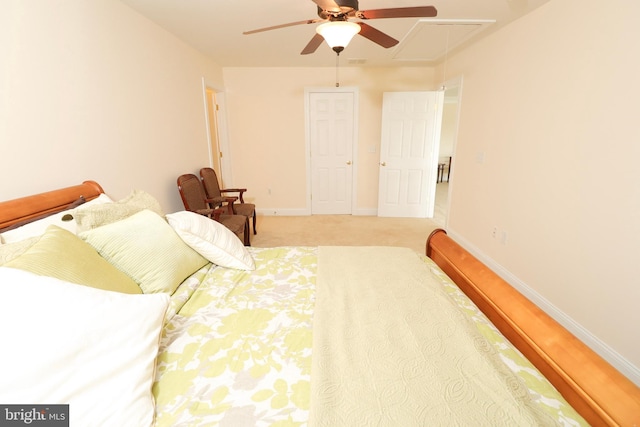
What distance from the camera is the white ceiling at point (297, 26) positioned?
7.50ft

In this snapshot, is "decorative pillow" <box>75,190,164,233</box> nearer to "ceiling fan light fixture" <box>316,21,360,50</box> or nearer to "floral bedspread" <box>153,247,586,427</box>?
"floral bedspread" <box>153,247,586,427</box>

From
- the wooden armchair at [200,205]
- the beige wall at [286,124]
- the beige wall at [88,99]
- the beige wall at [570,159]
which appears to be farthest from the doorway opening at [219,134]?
the beige wall at [570,159]

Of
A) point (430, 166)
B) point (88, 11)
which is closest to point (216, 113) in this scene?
point (88, 11)

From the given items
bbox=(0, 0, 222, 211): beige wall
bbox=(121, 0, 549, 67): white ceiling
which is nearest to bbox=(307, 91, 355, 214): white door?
bbox=(121, 0, 549, 67): white ceiling

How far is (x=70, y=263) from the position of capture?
1.04 m

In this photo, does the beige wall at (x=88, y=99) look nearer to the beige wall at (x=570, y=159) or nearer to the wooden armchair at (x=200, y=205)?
the wooden armchair at (x=200, y=205)

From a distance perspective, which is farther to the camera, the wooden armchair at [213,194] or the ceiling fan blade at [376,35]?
the wooden armchair at [213,194]

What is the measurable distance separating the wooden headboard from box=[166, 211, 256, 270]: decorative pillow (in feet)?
1.80

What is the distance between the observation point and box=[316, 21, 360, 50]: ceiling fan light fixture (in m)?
1.71

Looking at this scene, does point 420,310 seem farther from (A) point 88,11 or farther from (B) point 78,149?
(A) point 88,11

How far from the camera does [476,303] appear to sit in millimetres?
1438

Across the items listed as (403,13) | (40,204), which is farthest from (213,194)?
(403,13)

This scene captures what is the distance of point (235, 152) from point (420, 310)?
4.25 meters

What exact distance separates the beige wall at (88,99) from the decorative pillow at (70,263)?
66cm
